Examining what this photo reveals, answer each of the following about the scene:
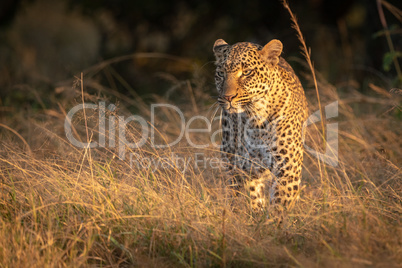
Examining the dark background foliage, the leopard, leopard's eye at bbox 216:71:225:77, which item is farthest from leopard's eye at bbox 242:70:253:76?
the dark background foliage

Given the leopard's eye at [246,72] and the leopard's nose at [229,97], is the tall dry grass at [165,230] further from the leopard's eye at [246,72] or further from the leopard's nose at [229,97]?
the leopard's eye at [246,72]

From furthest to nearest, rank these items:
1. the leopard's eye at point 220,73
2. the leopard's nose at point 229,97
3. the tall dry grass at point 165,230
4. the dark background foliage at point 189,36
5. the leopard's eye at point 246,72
A: the dark background foliage at point 189,36, the leopard's eye at point 220,73, the leopard's eye at point 246,72, the leopard's nose at point 229,97, the tall dry grass at point 165,230

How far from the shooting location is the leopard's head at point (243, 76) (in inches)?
→ 232

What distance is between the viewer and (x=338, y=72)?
44.4 feet

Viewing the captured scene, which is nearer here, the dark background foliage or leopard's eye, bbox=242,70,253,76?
leopard's eye, bbox=242,70,253,76

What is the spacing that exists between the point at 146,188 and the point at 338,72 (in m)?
9.51

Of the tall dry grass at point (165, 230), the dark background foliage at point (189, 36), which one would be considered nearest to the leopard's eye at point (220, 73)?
the tall dry grass at point (165, 230)

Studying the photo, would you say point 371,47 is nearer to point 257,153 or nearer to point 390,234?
point 257,153

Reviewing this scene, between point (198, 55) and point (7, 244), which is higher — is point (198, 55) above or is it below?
above

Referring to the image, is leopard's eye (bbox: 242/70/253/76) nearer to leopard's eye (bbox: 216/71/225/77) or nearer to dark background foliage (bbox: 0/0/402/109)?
leopard's eye (bbox: 216/71/225/77)

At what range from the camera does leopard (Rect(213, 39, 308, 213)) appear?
5.88m

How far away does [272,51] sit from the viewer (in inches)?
245

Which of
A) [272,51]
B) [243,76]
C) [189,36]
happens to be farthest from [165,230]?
[189,36]

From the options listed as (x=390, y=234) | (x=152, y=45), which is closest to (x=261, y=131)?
(x=390, y=234)
